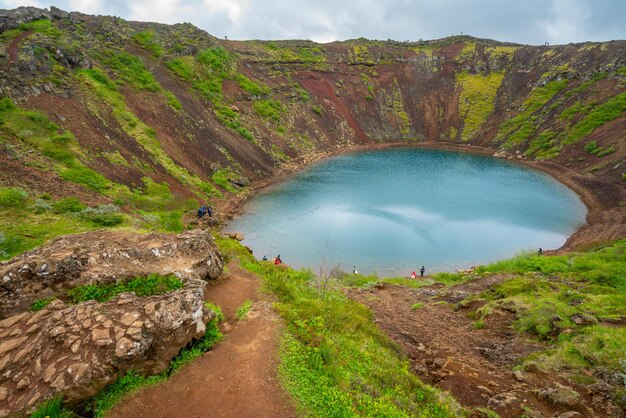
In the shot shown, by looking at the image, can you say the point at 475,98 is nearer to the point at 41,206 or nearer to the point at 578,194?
the point at 578,194

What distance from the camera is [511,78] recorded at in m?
86.4

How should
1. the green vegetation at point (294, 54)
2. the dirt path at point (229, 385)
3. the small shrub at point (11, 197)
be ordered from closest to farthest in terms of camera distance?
the dirt path at point (229, 385)
the small shrub at point (11, 197)
the green vegetation at point (294, 54)

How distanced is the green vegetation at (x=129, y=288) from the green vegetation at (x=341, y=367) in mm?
3648

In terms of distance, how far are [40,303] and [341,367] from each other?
8.57 meters

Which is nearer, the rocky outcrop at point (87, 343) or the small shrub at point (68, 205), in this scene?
the rocky outcrop at point (87, 343)

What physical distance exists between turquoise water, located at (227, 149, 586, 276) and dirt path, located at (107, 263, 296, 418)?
18.9 m

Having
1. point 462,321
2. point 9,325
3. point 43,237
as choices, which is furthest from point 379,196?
point 9,325

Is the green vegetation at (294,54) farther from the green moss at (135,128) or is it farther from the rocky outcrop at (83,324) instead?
the rocky outcrop at (83,324)

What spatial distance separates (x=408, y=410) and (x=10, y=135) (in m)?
33.9

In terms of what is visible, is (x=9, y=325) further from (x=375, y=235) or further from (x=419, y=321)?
(x=375, y=235)

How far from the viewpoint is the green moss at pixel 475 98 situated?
81375mm

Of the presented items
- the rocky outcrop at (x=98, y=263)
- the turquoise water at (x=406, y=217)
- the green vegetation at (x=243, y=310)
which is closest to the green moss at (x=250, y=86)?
the turquoise water at (x=406, y=217)

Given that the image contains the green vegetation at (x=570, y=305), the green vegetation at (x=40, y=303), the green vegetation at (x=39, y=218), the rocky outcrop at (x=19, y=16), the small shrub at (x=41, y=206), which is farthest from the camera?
the rocky outcrop at (x=19, y=16)

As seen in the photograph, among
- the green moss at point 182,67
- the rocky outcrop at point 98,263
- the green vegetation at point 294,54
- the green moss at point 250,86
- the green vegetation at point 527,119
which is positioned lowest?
the rocky outcrop at point 98,263
